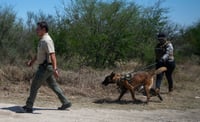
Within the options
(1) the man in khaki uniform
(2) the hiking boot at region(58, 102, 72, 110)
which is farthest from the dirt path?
(1) the man in khaki uniform

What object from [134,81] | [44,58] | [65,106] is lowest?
[65,106]

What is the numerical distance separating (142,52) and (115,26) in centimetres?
199

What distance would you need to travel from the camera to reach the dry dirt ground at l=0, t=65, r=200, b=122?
10180 mm

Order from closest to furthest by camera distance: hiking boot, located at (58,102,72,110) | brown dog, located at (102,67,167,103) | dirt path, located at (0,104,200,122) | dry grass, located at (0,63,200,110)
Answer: dirt path, located at (0,104,200,122)
hiking boot, located at (58,102,72,110)
dry grass, located at (0,63,200,110)
brown dog, located at (102,67,167,103)

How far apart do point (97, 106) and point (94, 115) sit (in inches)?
58.2

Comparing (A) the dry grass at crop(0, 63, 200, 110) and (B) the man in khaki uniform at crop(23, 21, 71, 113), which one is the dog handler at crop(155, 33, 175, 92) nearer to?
(A) the dry grass at crop(0, 63, 200, 110)

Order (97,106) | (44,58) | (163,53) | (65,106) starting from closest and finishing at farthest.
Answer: (44,58)
(65,106)
(97,106)
(163,53)

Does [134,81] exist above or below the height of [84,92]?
above

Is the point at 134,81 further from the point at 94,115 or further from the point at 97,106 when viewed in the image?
the point at 94,115

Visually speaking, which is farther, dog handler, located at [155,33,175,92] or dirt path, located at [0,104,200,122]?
dog handler, located at [155,33,175,92]

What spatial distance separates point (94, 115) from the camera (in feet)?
34.7

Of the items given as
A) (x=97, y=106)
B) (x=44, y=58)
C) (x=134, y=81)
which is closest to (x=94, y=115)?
(x=97, y=106)

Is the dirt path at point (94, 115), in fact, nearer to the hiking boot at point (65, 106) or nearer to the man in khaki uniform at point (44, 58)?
the hiking boot at point (65, 106)

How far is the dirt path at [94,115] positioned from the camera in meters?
9.90
